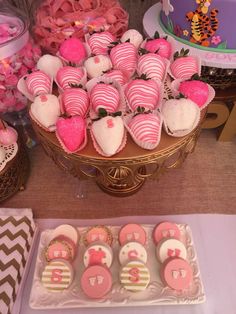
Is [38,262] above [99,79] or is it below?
below

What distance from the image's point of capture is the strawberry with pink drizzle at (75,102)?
1074 millimetres

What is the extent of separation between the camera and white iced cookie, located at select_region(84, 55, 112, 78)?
1.22 metres

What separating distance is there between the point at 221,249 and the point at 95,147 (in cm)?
77

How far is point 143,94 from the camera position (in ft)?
3.56

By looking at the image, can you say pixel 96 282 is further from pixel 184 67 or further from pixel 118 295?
pixel 184 67

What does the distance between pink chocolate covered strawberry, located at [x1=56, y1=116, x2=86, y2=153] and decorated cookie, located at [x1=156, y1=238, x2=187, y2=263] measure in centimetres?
50

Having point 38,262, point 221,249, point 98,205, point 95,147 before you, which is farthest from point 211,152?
point 38,262

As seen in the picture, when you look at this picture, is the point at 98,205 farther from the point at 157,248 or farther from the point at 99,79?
the point at 99,79

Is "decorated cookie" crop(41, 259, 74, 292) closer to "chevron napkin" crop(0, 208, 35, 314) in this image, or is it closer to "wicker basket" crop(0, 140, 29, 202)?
"chevron napkin" crop(0, 208, 35, 314)

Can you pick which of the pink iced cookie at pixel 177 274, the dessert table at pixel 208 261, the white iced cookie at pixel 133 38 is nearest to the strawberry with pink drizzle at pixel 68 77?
the white iced cookie at pixel 133 38

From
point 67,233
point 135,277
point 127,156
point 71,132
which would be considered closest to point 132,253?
point 135,277

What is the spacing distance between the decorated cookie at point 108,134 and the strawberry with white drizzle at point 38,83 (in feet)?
0.97

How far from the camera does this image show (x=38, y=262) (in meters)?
1.18

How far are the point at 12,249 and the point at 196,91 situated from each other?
3.22ft
